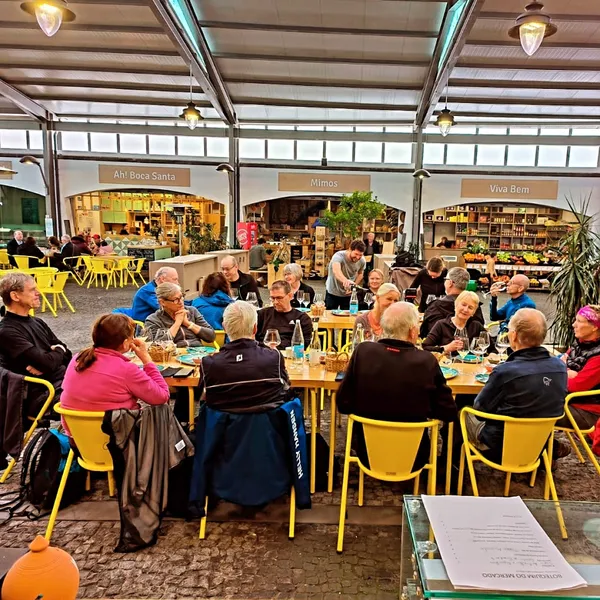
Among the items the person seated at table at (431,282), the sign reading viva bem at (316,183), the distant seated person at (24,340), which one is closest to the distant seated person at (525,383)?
the distant seated person at (24,340)

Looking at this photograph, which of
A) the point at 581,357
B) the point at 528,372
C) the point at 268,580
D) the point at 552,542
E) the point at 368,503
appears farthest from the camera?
the point at 581,357

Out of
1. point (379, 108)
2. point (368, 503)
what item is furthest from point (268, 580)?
point (379, 108)

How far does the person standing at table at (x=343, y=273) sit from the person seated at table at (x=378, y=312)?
219 cm

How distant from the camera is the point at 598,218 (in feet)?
53.6

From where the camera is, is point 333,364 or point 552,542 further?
point 333,364

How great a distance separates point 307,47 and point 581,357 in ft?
29.9

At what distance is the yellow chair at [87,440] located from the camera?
2543 mm

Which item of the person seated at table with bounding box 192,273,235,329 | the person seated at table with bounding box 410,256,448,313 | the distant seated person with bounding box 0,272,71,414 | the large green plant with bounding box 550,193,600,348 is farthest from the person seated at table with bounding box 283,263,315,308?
the large green plant with bounding box 550,193,600,348

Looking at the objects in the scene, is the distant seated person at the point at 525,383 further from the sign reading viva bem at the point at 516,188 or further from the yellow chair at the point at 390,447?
the sign reading viva bem at the point at 516,188

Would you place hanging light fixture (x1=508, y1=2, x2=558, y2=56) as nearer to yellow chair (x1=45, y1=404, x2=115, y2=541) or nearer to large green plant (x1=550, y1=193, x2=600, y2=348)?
large green plant (x1=550, y1=193, x2=600, y2=348)

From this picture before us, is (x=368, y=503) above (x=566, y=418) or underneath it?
underneath

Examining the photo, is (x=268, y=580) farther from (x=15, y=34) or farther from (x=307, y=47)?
(x=15, y=34)

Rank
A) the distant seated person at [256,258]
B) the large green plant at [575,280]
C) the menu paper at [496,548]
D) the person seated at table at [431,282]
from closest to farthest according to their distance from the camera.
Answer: the menu paper at [496,548] → the large green plant at [575,280] → the person seated at table at [431,282] → the distant seated person at [256,258]

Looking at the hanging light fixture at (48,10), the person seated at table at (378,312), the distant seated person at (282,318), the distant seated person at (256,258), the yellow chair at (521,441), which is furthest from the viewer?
the distant seated person at (256,258)
